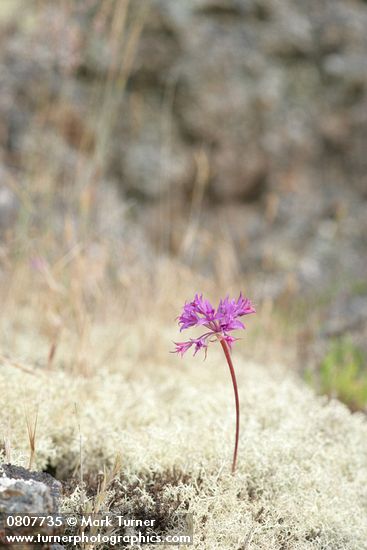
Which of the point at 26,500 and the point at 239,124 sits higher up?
the point at 239,124

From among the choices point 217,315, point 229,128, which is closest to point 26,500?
point 217,315

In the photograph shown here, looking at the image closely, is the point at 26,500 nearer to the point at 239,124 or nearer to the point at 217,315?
the point at 217,315

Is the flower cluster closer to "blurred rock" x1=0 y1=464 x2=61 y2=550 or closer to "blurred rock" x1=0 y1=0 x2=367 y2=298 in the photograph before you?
"blurred rock" x1=0 y1=464 x2=61 y2=550

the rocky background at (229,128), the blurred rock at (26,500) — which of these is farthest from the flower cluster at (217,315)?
the rocky background at (229,128)

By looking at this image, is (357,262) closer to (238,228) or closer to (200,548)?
(238,228)

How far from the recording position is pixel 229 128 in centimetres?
492

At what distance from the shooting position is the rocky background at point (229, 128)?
4.54 metres

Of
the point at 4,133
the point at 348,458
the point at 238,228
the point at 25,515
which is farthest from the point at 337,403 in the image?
the point at 4,133

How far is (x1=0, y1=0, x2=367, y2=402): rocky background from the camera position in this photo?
4543 mm

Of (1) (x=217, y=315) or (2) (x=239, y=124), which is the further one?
(2) (x=239, y=124)

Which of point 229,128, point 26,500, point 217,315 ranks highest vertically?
point 229,128

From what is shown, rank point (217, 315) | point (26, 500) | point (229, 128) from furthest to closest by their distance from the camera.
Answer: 1. point (229, 128)
2. point (217, 315)
3. point (26, 500)

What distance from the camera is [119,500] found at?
1373mm

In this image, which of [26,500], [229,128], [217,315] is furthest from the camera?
[229,128]
